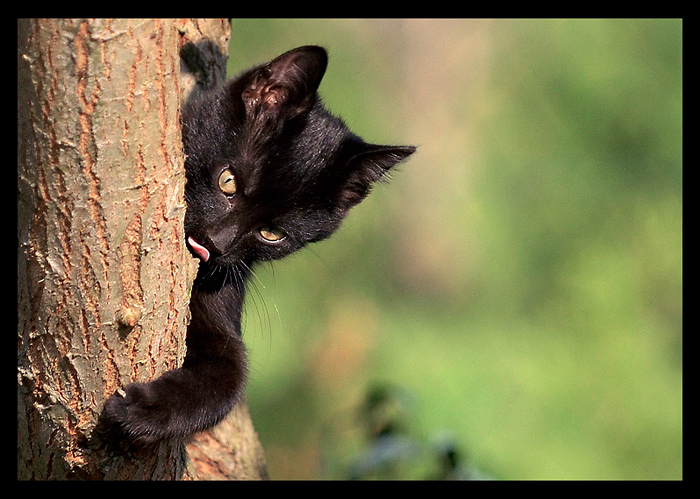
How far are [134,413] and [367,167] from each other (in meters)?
1.46

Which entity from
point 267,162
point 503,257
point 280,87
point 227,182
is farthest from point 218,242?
point 503,257

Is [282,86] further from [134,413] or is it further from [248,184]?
[134,413]

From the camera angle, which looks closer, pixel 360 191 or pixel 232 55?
pixel 360 191

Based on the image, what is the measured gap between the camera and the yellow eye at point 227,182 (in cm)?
243

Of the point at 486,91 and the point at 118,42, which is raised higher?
the point at 118,42

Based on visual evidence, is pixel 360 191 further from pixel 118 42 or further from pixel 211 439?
pixel 118 42

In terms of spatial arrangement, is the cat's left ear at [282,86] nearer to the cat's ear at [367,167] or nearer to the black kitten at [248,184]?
the black kitten at [248,184]

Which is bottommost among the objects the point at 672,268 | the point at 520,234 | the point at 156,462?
the point at 672,268

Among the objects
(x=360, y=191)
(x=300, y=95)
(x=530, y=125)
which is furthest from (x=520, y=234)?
(x=300, y=95)

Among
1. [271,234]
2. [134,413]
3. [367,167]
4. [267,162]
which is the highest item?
[267,162]

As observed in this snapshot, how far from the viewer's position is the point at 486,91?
7.20 meters

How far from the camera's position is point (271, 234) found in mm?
2580

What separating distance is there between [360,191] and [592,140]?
4.48 metres

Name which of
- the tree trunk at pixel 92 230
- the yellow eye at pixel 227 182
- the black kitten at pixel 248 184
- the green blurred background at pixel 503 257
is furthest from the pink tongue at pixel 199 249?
the green blurred background at pixel 503 257
